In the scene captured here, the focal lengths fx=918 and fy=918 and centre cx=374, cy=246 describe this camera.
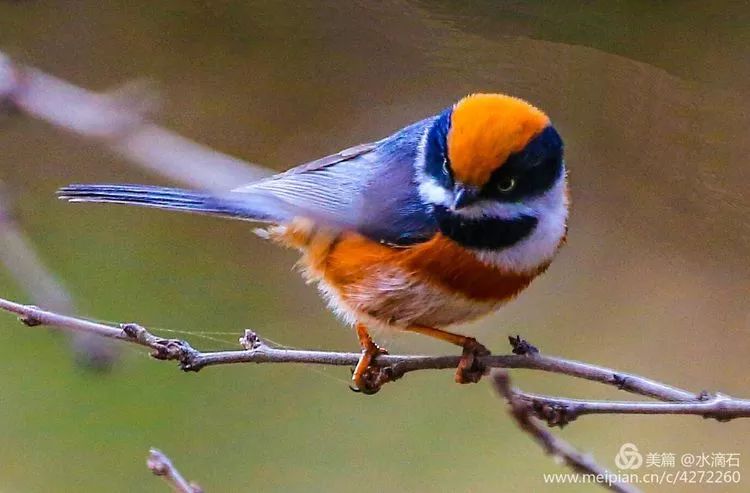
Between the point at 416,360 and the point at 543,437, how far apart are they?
0.43 metres

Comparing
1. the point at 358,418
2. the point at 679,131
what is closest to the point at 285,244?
the point at 679,131

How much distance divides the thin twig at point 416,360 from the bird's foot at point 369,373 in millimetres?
134

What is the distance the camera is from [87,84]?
3.62 metres

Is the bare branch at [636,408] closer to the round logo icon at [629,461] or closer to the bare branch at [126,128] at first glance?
the bare branch at [126,128]

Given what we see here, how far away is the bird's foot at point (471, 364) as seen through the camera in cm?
173

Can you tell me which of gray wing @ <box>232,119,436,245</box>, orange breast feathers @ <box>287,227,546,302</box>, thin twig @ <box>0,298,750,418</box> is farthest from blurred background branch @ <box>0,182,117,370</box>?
orange breast feathers @ <box>287,227,546,302</box>

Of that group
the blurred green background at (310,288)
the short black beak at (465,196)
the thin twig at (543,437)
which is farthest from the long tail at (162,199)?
the blurred green background at (310,288)

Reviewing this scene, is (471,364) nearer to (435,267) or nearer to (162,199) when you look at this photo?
(435,267)

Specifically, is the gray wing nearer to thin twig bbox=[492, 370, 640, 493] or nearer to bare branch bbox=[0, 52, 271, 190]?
thin twig bbox=[492, 370, 640, 493]

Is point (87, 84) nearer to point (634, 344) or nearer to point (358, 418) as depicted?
point (358, 418)

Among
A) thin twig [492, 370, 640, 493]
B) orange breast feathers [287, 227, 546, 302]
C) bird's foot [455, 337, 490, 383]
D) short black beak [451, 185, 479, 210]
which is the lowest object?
thin twig [492, 370, 640, 493]

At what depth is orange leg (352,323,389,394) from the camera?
188cm

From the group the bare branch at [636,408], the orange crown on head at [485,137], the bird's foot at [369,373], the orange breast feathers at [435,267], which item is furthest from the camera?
the bird's foot at [369,373]

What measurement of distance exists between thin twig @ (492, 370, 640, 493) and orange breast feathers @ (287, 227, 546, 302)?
0.40 meters
